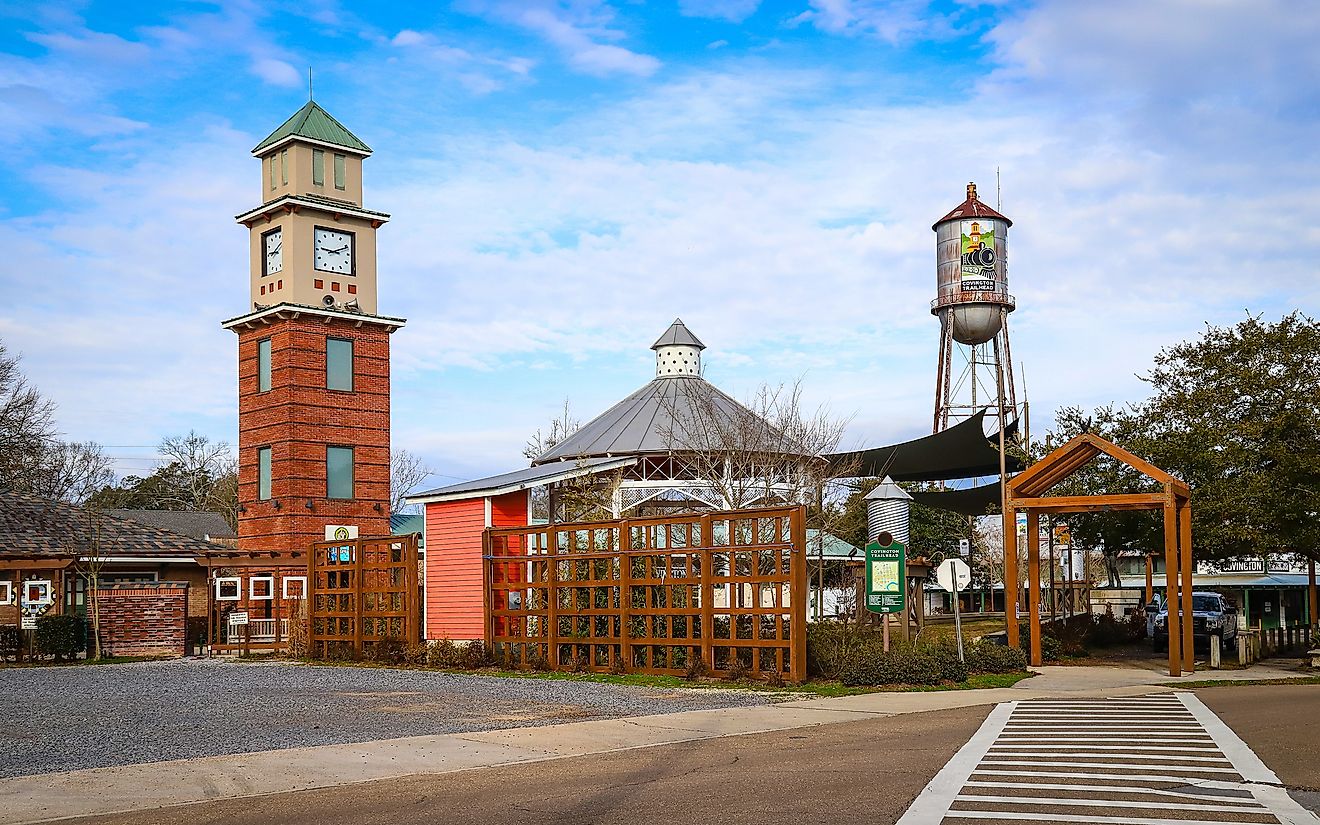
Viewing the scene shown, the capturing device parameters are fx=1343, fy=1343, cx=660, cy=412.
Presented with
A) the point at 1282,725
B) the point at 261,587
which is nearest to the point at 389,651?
the point at 261,587

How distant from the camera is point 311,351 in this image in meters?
44.1

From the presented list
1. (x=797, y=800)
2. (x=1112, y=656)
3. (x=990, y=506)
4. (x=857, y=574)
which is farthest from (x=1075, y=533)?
(x=797, y=800)

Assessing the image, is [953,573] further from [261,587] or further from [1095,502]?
[261,587]

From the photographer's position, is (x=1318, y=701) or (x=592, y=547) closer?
(x=1318, y=701)

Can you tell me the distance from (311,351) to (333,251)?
3.56 m

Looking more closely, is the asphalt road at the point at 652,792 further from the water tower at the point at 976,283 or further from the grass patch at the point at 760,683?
the water tower at the point at 976,283

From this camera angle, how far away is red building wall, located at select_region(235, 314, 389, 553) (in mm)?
43500

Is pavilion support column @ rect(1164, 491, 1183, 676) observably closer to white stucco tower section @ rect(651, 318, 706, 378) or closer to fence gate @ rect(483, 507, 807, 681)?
fence gate @ rect(483, 507, 807, 681)

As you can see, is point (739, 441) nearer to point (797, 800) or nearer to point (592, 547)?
point (592, 547)

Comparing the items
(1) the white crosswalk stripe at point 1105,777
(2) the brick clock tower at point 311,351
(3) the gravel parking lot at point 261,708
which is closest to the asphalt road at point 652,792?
(1) the white crosswalk stripe at point 1105,777

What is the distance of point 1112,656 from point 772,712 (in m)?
12.8

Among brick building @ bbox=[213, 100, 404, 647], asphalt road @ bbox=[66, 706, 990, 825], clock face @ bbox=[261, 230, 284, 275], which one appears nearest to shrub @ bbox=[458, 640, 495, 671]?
asphalt road @ bbox=[66, 706, 990, 825]

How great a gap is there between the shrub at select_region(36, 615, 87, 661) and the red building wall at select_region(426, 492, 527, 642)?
8180mm

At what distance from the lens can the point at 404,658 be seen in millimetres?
25562
